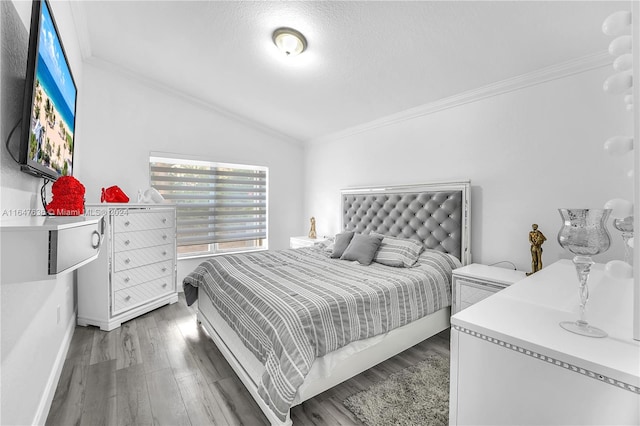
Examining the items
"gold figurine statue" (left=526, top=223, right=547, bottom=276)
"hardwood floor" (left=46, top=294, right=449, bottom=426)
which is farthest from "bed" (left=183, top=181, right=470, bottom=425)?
"gold figurine statue" (left=526, top=223, right=547, bottom=276)

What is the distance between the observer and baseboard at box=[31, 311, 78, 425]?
150 centimetres

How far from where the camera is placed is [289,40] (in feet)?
7.73

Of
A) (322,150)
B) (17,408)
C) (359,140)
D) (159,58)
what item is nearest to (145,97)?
(159,58)

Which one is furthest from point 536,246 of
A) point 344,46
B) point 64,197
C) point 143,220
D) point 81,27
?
point 81,27

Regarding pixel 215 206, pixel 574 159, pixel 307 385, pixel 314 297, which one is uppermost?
pixel 574 159

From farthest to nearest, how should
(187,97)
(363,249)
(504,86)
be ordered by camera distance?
1. (187,97)
2. (363,249)
3. (504,86)

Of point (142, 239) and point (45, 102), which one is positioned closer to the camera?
point (45, 102)

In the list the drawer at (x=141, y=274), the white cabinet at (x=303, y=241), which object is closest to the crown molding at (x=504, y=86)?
the white cabinet at (x=303, y=241)

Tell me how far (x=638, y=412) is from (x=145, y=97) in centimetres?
461

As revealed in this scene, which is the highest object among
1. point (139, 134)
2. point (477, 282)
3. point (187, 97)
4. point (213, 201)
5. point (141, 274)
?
point (187, 97)

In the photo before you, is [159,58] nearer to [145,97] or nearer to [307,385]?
[145,97]

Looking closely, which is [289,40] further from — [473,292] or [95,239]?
[473,292]

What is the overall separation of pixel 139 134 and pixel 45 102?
249 centimetres

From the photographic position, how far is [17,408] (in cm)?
121
